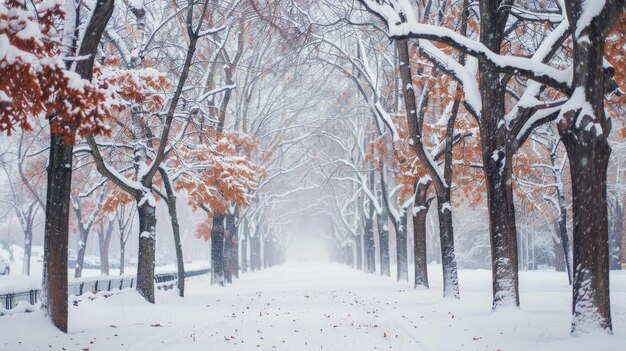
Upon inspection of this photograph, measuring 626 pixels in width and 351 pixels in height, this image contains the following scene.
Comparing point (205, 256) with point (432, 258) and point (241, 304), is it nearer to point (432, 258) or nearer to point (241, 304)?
point (432, 258)

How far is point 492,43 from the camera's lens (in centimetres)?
1224

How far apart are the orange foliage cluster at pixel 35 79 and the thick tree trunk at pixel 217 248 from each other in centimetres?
1776

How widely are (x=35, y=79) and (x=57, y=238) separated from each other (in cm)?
409

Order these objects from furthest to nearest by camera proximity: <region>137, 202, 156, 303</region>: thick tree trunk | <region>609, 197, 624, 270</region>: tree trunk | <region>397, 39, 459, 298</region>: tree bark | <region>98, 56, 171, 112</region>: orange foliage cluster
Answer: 1. <region>609, 197, 624, 270</region>: tree trunk
2. <region>137, 202, 156, 303</region>: thick tree trunk
3. <region>397, 39, 459, 298</region>: tree bark
4. <region>98, 56, 171, 112</region>: orange foliage cluster

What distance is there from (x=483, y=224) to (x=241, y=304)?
4114 cm

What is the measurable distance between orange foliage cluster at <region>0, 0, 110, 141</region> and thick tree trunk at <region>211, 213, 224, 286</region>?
58.3 ft

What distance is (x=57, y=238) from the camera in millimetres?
10297

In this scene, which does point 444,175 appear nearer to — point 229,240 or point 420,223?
point 420,223

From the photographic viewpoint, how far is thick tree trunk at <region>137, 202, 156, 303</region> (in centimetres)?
1634

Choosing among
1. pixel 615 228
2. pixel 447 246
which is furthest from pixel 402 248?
pixel 615 228

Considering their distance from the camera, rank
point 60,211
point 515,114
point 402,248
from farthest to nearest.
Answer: point 402,248 → point 515,114 → point 60,211

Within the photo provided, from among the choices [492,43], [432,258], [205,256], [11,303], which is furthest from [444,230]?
[205,256]

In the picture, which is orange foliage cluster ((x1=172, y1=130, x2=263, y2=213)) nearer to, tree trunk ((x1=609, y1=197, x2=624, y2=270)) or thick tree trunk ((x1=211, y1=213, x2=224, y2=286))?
thick tree trunk ((x1=211, y1=213, x2=224, y2=286))

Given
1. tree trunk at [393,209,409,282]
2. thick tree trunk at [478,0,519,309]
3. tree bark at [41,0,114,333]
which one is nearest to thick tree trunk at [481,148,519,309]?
thick tree trunk at [478,0,519,309]
